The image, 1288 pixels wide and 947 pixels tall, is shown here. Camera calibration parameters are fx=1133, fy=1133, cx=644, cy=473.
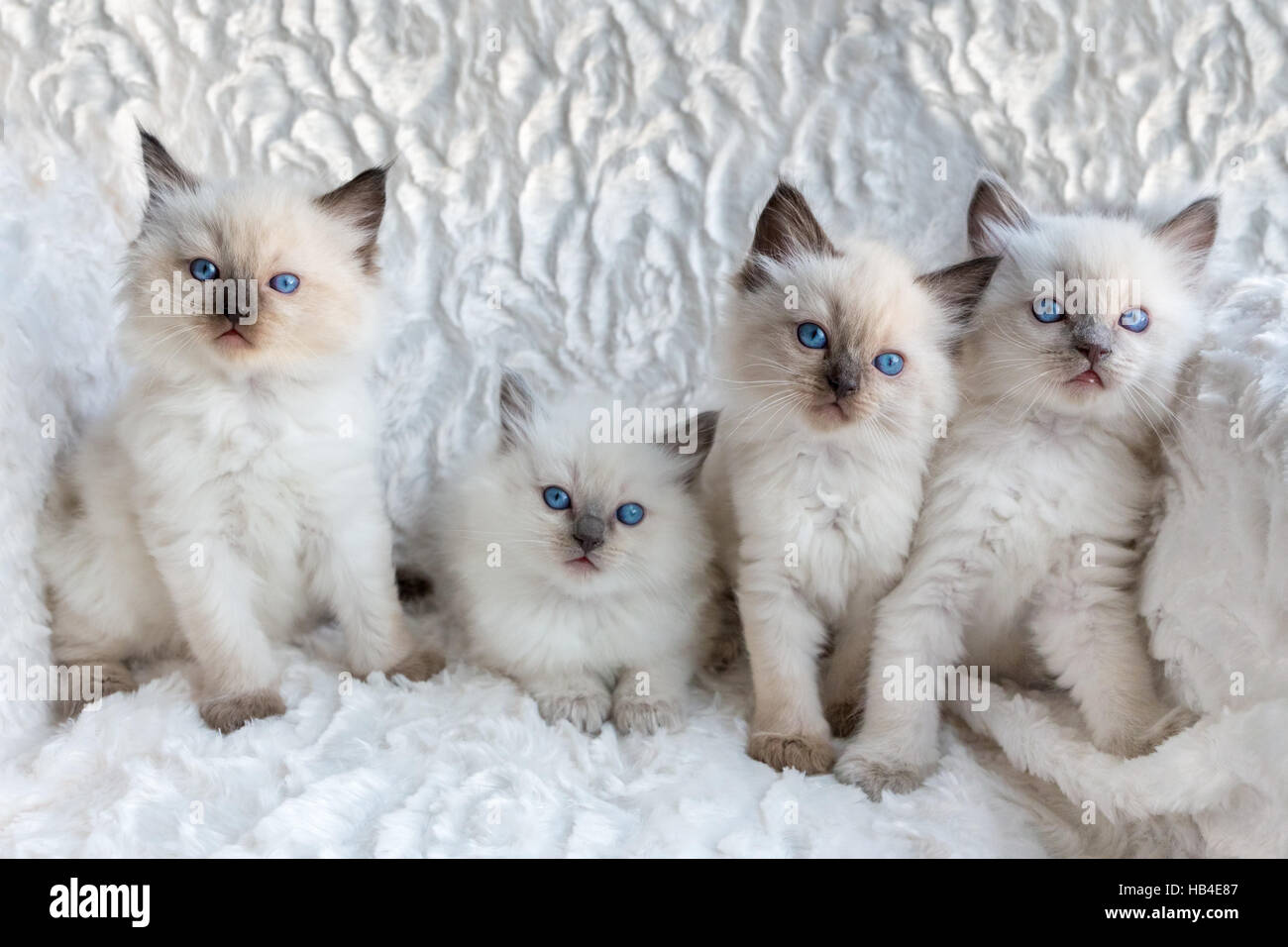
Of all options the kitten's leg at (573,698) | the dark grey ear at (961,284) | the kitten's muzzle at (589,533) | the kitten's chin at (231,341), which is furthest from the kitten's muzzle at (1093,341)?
the kitten's chin at (231,341)

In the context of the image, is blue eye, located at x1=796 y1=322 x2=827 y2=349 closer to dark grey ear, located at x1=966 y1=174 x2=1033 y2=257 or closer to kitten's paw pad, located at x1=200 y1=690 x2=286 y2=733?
dark grey ear, located at x1=966 y1=174 x2=1033 y2=257

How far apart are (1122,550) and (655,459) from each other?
667mm

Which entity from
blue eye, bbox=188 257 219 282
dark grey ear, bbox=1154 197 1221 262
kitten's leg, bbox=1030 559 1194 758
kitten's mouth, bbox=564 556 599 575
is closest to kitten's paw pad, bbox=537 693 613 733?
kitten's mouth, bbox=564 556 599 575

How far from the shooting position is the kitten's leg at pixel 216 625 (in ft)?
5.13

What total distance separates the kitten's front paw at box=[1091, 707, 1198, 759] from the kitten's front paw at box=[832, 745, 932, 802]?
0.23m

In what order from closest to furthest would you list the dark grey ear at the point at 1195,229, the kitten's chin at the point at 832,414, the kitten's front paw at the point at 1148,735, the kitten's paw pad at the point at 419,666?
the kitten's front paw at the point at 1148,735, the kitten's chin at the point at 832,414, the dark grey ear at the point at 1195,229, the kitten's paw pad at the point at 419,666

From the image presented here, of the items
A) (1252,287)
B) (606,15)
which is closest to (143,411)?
(606,15)

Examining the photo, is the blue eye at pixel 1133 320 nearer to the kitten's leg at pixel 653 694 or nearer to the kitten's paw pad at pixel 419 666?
the kitten's leg at pixel 653 694

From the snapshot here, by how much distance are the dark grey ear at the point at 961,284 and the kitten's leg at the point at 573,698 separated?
0.73 m

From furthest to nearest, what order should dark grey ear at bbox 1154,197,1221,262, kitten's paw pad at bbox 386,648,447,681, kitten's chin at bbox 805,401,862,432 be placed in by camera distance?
kitten's paw pad at bbox 386,648,447,681 < dark grey ear at bbox 1154,197,1221,262 < kitten's chin at bbox 805,401,862,432

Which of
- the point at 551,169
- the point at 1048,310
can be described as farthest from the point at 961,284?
the point at 551,169

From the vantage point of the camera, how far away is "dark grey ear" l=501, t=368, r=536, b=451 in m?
1.78

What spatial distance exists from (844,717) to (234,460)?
936mm
